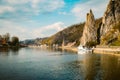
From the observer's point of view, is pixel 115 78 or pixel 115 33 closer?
pixel 115 78

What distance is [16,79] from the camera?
56750 mm

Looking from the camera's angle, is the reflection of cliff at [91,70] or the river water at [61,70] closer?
the river water at [61,70]

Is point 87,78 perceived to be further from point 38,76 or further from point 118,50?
point 118,50

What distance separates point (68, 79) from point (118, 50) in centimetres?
9020

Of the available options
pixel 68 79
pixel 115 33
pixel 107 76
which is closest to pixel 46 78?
pixel 68 79

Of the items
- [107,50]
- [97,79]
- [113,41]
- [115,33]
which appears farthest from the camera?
[115,33]

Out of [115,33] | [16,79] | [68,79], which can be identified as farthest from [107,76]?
[115,33]

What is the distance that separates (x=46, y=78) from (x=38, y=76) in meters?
4.00

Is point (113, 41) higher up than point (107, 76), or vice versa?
point (113, 41)

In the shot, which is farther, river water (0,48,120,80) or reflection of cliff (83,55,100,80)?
reflection of cliff (83,55,100,80)

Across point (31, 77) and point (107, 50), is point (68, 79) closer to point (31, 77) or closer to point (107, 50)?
point (31, 77)

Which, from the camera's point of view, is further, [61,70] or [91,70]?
[61,70]

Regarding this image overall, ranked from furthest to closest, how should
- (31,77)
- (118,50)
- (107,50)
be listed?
(107,50) → (118,50) → (31,77)

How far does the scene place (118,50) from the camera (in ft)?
458
